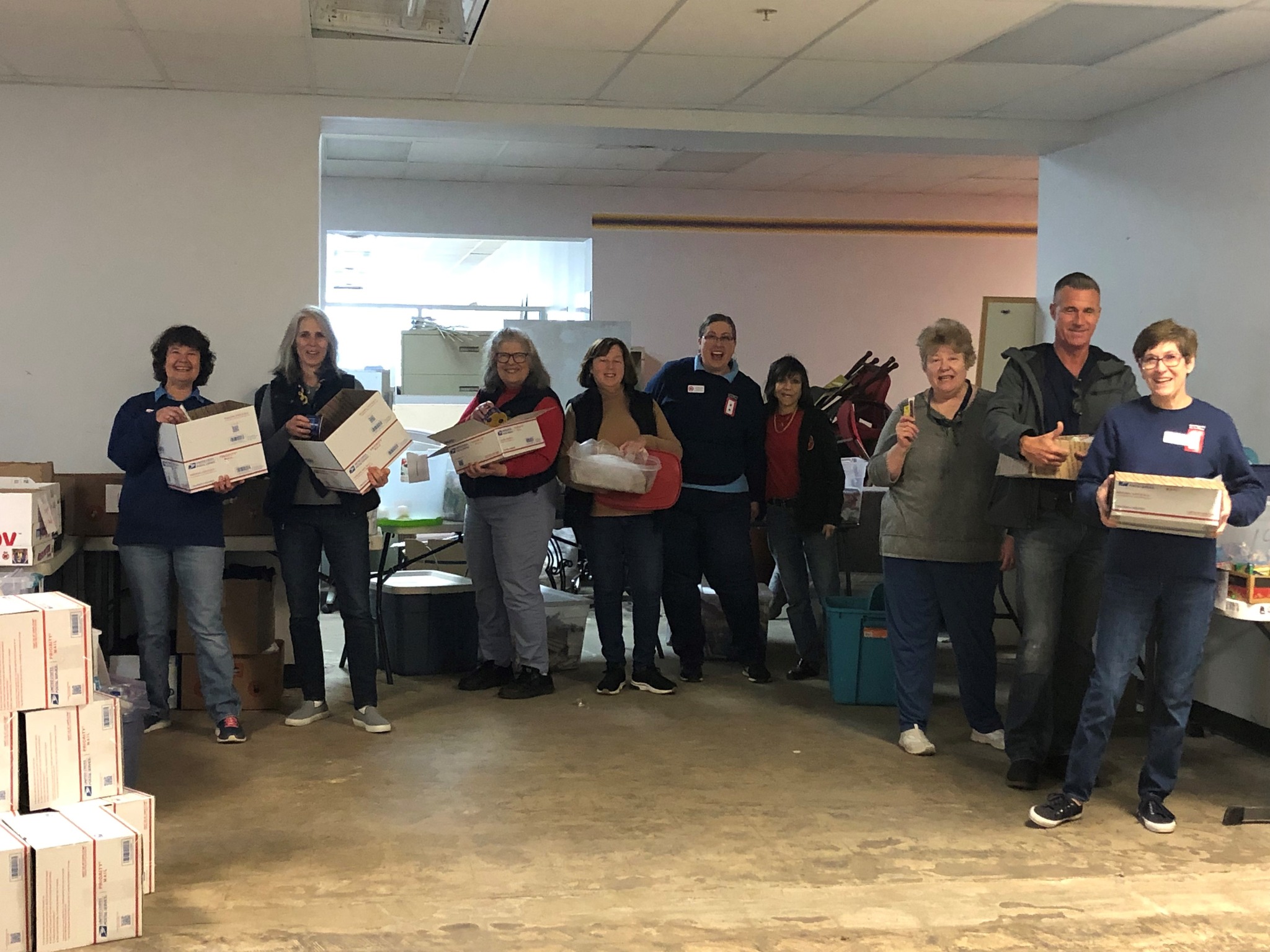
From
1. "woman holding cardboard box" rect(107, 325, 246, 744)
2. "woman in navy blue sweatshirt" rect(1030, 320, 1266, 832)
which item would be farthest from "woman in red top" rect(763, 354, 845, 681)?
"woman holding cardboard box" rect(107, 325, 246, 744)

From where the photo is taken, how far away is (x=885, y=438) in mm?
4117

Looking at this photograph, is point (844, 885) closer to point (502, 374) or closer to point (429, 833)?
point (429, 833)

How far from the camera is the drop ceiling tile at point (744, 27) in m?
4.01

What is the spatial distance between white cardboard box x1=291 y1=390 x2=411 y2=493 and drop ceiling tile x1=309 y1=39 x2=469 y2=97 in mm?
1402

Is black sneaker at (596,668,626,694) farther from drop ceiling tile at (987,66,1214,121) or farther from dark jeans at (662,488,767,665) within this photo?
drop ceiling tile at (987,66,1214,121)

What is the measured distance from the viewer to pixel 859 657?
4.77 metres

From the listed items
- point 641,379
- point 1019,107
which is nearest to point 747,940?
point 1019,107

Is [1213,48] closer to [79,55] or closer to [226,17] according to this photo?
[226,17]

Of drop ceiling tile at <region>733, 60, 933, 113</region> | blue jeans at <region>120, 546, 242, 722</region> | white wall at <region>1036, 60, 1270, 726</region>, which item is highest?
drop ceiling tile at <region>733, 60, 933, 113</region>

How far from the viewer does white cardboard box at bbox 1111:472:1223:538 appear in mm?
3064

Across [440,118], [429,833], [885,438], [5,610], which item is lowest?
[429,833]

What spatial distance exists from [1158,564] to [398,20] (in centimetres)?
324

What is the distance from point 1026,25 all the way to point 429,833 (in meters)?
3.44

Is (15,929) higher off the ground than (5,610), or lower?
lower
